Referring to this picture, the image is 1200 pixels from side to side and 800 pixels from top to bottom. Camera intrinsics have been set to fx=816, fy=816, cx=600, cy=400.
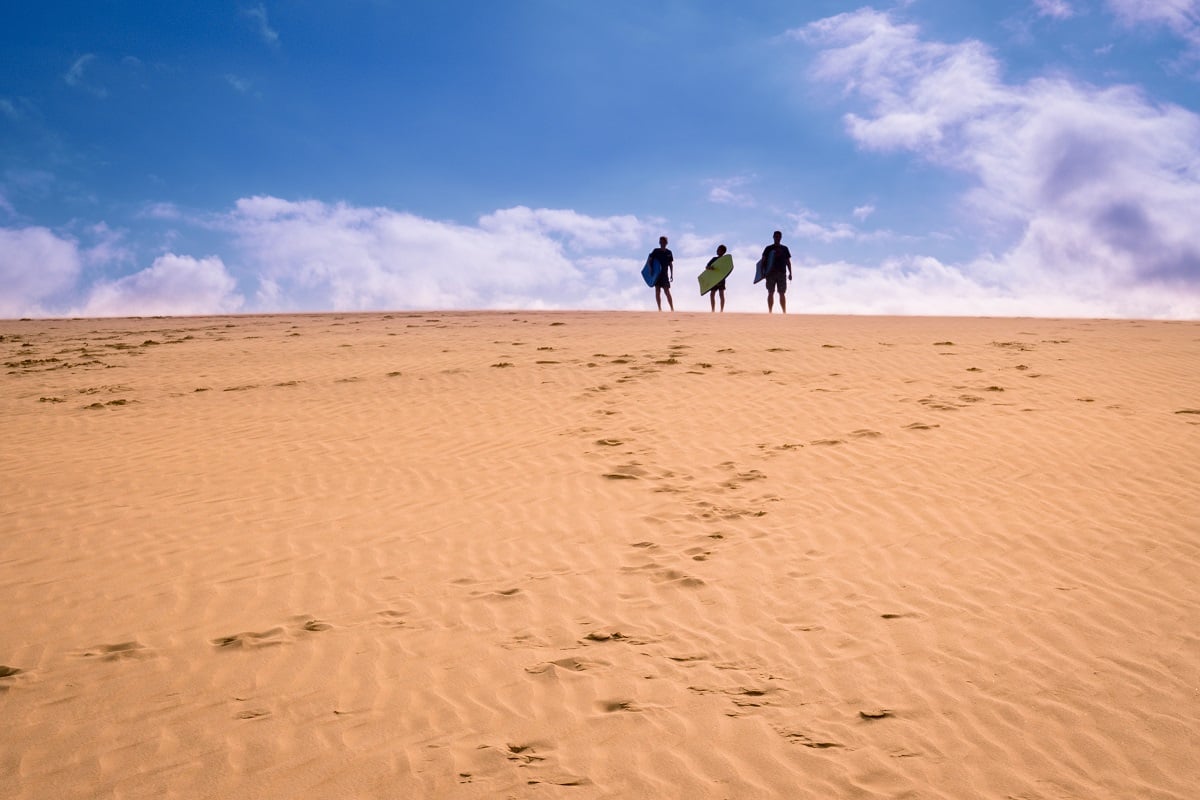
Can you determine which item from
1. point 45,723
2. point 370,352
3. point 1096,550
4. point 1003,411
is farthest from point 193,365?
point 1096,550

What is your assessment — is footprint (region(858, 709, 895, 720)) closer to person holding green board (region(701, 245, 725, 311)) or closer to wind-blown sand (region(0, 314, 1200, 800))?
wind-blown sand (region(0, 314, 1200, 800))

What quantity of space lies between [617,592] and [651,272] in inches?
749

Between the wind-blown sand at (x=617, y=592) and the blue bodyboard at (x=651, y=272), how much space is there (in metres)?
11.7

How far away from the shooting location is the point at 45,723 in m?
4.21

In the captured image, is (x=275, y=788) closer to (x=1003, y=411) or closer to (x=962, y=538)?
(x=962, y=538)

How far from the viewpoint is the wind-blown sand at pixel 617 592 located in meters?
3.79

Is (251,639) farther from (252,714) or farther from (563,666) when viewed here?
(563,666)

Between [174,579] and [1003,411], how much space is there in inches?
361

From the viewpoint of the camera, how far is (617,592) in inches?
220

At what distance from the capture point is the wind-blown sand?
3789 millimetres

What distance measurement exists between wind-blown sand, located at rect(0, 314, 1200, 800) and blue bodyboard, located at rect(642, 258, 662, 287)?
11714mm

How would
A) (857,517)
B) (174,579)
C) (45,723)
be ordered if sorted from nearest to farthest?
1. (45,723)
2. (174,579)
3. (857,517)

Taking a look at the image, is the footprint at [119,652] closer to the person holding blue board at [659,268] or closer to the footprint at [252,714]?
the footprint at [252,714]

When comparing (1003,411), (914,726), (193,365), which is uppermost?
(193,365)
